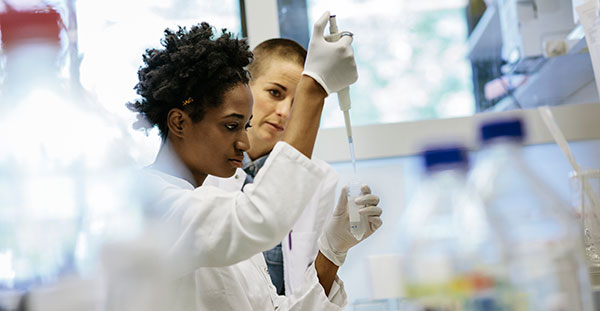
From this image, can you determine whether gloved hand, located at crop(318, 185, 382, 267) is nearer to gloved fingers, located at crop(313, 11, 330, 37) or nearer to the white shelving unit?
gloved fingers, located at crop(313, 11, 330, 37)

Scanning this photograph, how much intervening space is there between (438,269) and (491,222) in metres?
0.08

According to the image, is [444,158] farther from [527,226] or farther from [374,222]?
[374,222]

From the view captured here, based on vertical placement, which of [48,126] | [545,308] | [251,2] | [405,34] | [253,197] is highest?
[251,2]

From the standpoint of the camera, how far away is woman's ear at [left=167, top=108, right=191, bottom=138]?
1189 millimetres

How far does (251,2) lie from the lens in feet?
7.73

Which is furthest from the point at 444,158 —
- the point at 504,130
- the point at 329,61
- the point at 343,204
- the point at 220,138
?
the point at 343,204

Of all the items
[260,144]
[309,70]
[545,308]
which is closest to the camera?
[545,308]

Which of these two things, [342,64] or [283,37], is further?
[283,37]

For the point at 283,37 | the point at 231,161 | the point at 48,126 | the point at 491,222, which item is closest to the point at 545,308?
the point at 491,222

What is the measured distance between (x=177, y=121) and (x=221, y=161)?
118 millimetres

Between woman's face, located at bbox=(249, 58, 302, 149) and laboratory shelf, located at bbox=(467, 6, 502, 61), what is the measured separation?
0.75m

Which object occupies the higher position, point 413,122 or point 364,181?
point 413,122

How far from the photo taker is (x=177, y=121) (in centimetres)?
120

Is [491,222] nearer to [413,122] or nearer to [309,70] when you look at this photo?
[309,70]
